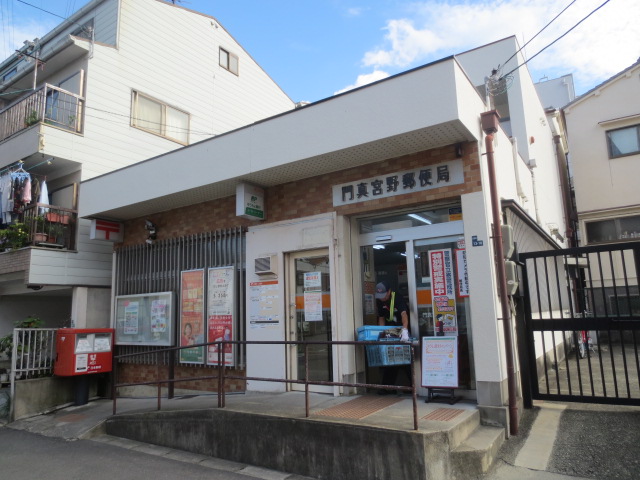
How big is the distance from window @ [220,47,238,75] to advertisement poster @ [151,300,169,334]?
367 inches

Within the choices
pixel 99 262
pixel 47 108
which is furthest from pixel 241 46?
pixel 99 262

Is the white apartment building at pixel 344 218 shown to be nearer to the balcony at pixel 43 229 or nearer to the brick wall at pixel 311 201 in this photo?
the brick wall at pixel 311 201

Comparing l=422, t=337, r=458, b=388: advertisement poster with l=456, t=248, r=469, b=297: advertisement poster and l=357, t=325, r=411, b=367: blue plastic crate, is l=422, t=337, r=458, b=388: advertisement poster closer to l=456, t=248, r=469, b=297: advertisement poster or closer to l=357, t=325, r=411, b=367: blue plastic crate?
l=357, t=325, r=411, b=367: blue plastic crate

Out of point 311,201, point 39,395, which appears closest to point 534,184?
point 311,201

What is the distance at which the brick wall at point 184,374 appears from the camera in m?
8.30

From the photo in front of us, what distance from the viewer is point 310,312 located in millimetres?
7574

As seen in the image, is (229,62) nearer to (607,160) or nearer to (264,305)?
(264,305)

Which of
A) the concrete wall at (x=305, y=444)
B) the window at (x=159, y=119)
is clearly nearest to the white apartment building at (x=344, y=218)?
the concrete wall at (x=305, y=444)

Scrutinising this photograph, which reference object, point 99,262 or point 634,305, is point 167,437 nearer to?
point 99,262

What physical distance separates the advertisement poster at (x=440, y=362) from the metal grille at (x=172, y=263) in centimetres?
339

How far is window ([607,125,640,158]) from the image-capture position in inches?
594

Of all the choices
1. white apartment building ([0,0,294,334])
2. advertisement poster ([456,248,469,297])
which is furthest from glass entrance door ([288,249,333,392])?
white apartment building ([0,0,294,334])

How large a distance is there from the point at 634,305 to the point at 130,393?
41.7ft

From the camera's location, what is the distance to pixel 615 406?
253 inches
